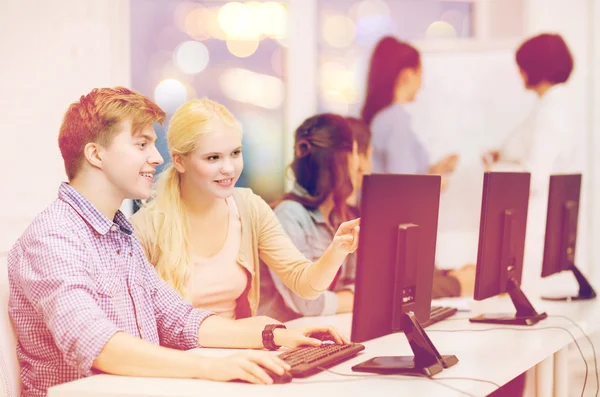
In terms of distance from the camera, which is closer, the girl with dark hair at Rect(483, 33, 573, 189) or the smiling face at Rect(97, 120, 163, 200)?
the smiling face at Rect(97, 120, 163, 200)

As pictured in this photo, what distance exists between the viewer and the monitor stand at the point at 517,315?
2561 millimetres

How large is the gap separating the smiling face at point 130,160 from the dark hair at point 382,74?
221 centimetres

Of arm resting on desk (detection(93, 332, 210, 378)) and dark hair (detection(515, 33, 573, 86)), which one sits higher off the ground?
dark hair (detection(515, 33, 573, 86))

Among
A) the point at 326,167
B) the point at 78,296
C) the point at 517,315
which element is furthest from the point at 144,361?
the point at 326,167

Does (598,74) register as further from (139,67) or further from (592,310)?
(139,67)

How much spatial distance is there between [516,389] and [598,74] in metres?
2.69

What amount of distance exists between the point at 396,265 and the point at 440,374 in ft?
0.90

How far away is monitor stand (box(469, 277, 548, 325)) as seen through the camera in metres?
2.56

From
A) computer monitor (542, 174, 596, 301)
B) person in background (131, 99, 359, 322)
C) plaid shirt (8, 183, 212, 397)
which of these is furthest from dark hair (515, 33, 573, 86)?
plaid shirt (8, 183, 212, 397)

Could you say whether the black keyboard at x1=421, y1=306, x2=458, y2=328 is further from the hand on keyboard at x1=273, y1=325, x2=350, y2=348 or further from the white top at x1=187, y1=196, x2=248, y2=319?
the white top at x1=187, y1=196, x2=248, y2=319

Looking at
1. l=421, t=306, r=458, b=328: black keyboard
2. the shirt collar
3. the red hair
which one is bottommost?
l=421, t=306, r=458, b=328: black keyboard

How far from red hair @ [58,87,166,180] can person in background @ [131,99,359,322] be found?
0.46 m

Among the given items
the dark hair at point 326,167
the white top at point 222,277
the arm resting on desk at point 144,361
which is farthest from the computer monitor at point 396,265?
the dark hair at point 326,167

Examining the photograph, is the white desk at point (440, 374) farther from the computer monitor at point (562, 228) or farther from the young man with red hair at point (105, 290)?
the computer monitor at point (562, 228)
